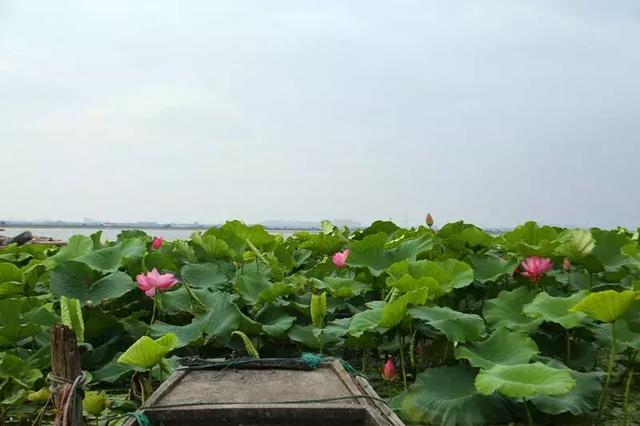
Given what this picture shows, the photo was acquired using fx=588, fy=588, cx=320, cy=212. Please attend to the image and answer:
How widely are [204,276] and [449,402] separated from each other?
1664 mm

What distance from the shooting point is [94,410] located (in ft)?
7.16

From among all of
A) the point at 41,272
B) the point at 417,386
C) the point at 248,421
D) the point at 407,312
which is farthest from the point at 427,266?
the point at 41,272

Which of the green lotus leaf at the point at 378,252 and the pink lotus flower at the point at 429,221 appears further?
the pink lotus flower at the point at 429,221

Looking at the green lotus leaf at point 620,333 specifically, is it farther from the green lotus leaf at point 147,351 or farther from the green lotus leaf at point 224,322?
the green lotus leaf at point 147,351

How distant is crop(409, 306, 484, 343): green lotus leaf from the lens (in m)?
2.17

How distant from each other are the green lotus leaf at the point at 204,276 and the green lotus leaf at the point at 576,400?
70.9 inches

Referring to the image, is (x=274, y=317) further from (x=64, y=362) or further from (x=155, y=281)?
(x=64, y=362)

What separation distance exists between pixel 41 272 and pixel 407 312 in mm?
2417

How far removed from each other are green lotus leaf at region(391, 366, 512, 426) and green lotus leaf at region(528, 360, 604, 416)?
0.13 meters

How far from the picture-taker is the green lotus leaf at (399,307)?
2.20 metres

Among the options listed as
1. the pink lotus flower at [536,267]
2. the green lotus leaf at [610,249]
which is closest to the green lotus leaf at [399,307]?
the pink lotus flower at [536,267]

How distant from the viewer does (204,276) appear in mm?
3287

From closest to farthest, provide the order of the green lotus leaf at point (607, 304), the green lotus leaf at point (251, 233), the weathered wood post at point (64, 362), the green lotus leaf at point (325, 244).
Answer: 1. the weathered wood post at point (64, 362)
2. the green lotus leaf at point (607, 304)
3. the green lotus leaf at point (325, 244)
4. the green lotus leaf at point (251, 233)

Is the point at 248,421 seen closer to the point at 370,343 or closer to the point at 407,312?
the point at 407,312
